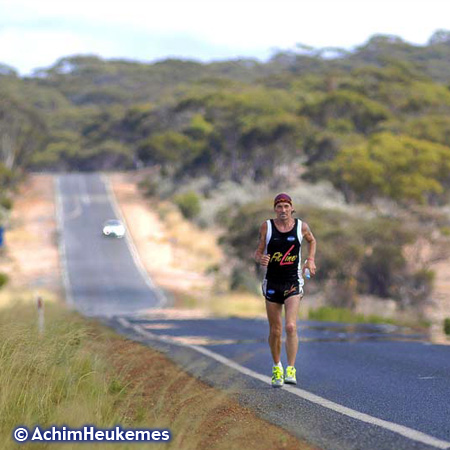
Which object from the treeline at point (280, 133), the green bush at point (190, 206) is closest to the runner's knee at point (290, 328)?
the treeline at point (280, 133)

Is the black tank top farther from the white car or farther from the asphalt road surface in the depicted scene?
the white car

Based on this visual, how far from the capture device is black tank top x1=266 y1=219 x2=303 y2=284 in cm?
884

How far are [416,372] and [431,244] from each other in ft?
117

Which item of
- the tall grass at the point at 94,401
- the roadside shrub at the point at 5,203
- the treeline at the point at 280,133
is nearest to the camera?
the tall grass at the point at 94,401

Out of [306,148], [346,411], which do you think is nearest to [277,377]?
[346,411]

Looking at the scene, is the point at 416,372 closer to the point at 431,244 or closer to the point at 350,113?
the point at 431,244

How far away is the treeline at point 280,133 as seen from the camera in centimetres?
6238

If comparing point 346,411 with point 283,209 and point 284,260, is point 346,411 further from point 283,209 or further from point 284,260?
point 283,209

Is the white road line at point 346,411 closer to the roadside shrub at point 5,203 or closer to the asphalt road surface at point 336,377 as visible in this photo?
the asphalt road surface at point 336,377

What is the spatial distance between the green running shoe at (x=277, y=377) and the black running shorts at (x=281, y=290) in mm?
682

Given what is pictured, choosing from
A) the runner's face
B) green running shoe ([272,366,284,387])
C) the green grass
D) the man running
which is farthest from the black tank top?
the green grass

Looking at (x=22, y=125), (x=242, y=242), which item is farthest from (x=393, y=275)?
(x=22, y=125)

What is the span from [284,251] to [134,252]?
5653cm

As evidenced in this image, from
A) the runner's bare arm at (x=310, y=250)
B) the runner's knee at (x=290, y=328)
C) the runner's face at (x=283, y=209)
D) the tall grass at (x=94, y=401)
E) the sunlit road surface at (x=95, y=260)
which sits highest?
the runner's face at (x=283, y=209)
